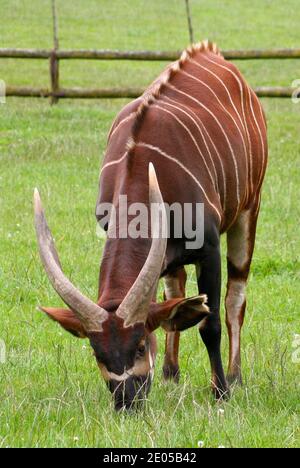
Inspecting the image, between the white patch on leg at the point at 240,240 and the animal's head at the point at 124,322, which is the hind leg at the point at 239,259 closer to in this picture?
the white patch on leg at the point at 240,240

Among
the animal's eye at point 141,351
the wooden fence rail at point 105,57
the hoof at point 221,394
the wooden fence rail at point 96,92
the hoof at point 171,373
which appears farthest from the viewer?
the wooden fence rail at point 105,57

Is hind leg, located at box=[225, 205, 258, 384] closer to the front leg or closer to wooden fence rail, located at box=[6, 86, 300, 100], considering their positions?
the front leg

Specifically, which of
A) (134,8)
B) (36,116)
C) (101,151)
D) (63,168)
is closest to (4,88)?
(36,116)

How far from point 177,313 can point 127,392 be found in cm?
47

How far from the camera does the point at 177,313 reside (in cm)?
514

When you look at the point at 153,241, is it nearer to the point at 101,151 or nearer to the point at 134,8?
the point at 101,151

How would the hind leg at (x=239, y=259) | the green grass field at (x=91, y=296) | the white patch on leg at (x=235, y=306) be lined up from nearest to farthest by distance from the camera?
1. the green grass field at (x=91, y=296)
2. the white patch on leg at (x=235, y=306)
3. the hind leg at (x=239, y=259)

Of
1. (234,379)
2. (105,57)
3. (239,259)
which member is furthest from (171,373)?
(105,57)

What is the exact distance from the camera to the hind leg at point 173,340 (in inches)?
248

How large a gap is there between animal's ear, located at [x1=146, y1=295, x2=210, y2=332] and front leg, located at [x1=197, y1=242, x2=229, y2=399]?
635 mm

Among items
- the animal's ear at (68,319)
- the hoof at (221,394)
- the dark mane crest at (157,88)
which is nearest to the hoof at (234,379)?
the hoof at (221,394)

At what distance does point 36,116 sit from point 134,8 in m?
15.4

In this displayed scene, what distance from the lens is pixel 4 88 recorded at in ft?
54.7

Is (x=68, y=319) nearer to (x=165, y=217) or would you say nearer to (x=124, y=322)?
(x=124, y=322)
